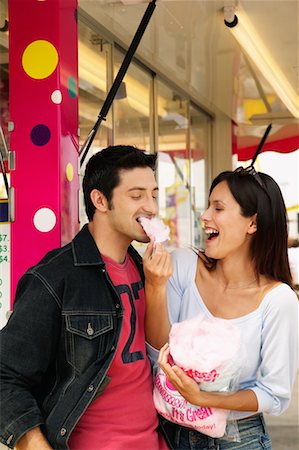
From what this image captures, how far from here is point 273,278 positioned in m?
2.15

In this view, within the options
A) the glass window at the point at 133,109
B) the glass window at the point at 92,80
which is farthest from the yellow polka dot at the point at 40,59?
the glass window at the point at 133,109

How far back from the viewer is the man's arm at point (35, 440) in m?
1.80

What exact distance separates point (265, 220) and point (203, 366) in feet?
1.83

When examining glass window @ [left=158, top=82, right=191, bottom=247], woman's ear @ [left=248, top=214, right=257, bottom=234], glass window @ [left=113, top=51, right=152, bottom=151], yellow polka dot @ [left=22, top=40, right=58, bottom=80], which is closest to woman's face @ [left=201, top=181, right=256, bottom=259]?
woman's ear @ [left=248, top=214, right=257, bottom=234]

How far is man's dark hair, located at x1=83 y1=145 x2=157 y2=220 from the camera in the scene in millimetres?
Answer: 2092

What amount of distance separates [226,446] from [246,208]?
2.36 ft

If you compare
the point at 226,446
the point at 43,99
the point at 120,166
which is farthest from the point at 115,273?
the point at 43,99

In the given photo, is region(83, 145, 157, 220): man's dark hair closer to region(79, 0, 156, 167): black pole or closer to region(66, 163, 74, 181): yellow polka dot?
region(66, 163, 74, 181): yellow polka dot

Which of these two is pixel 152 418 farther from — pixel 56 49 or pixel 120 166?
pixel 56 49

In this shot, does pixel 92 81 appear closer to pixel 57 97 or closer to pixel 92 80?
pixel 92 80

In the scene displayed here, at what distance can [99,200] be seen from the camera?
2.11 metres

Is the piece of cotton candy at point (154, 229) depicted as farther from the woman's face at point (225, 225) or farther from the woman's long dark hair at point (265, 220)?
the woman's long dark hair at point (265, 220)

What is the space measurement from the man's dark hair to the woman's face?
24cm

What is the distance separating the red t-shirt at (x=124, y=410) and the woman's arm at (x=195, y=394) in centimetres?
14
